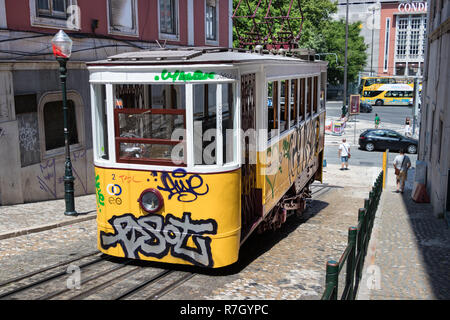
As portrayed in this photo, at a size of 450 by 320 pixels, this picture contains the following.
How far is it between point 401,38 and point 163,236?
8390 cm

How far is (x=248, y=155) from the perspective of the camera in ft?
23.3

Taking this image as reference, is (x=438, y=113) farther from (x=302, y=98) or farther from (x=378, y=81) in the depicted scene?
(x=378, y=81)

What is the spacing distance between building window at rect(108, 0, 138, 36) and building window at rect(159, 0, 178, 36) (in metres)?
1.59

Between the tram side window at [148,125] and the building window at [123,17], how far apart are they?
8.23 metres

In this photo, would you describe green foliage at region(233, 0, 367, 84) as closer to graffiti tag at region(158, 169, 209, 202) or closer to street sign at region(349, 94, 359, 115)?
street sign at region(349, 94, 359, 115)

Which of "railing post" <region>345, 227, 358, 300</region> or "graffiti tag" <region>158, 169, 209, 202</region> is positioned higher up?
"graffiti tag" <region>158, 169, 209, 202</region>

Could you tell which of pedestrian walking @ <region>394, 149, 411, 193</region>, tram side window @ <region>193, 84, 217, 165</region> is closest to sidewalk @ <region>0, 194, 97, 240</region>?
tram side window @ <region>193, 84, 217, 165</region>

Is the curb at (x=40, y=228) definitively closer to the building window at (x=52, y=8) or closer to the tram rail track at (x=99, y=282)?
the tram rail track at (x=99, y=282)

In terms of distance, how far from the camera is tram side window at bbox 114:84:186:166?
6352mm

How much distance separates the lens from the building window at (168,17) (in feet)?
55.0

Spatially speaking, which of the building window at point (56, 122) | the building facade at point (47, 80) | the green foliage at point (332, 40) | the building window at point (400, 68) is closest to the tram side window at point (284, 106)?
the building facade at point (47, 80)
